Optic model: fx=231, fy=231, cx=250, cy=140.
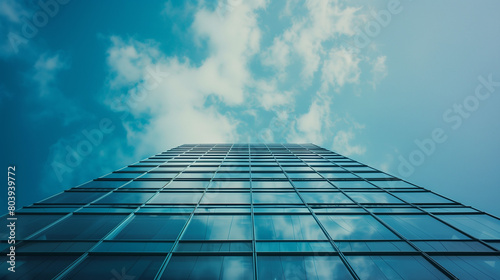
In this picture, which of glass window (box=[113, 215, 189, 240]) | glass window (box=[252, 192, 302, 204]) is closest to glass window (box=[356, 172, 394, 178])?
glass window (box=[252, 192, 302, 204])

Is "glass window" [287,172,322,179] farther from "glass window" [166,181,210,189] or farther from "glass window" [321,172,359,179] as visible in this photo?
"glass window" [166,181,210,189]

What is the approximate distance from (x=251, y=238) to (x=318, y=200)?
4194 millimetres

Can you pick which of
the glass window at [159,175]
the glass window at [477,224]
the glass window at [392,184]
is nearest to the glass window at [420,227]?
the glass window at [477,224]

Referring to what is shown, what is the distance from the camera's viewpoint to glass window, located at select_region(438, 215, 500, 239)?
743cm

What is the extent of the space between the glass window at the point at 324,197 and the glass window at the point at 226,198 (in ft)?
8.67

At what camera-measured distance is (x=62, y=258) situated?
6176 millimetres

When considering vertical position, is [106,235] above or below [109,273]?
above

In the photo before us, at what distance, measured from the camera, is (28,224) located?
782 centimetres

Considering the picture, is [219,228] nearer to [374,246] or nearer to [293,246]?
[293,246]

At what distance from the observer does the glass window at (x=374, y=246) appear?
21.6 ft

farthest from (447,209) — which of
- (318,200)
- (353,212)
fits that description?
(318,200)

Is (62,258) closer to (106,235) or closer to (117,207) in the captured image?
(106,235)

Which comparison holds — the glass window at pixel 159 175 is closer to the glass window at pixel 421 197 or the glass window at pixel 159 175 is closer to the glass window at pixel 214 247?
the glass window at pixel 214 247

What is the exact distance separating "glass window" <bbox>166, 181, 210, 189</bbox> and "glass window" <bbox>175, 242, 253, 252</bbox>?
4818 mm
